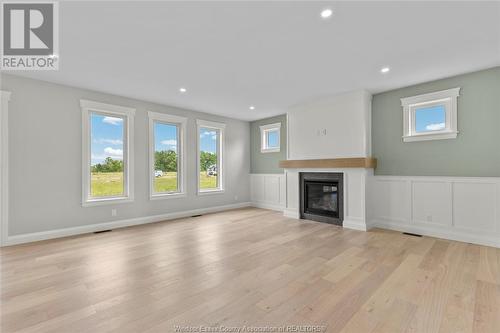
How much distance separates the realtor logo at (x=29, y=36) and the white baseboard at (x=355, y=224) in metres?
5.22

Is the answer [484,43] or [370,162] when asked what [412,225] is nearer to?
[370,162]

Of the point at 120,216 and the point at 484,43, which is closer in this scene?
the point at 484,43

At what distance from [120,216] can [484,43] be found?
252 inches

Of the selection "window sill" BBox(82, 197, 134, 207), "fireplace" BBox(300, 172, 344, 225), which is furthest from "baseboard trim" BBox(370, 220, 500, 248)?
"window sill" BBox(82, 197, 134, 207)

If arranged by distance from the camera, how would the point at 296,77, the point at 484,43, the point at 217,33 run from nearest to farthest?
the point at 217,33, the point at 484,43, the point at 296,77

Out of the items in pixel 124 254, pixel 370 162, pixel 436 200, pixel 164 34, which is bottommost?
pixel 124 254

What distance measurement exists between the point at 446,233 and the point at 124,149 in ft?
20.4

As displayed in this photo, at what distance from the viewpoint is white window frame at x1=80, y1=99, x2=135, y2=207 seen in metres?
4.39

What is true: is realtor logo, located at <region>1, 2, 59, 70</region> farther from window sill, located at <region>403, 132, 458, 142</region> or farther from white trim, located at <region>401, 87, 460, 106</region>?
window sill, located at <region>403, 132, 458, 142</region>

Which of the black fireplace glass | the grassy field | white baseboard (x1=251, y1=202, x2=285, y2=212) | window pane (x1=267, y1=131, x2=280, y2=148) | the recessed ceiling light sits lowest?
white baseboard (x1=251, y1=202, x2=285, y2=212)

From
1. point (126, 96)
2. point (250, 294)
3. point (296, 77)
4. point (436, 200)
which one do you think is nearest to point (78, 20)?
point (126, 96)

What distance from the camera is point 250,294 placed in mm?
2193

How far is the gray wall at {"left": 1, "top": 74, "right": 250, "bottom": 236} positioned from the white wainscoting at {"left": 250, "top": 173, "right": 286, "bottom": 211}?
329cm

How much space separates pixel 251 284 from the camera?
2.38 m
